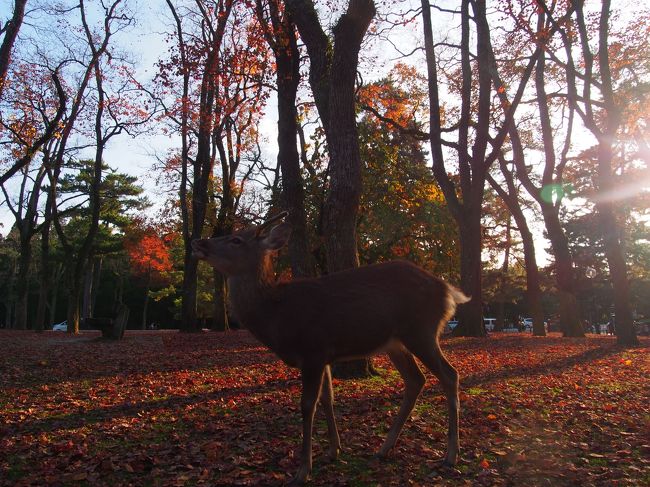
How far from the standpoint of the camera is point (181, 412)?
7211mm

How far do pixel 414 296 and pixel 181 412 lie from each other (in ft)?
13.0

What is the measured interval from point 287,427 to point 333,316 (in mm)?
2164

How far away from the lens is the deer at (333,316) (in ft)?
15.8

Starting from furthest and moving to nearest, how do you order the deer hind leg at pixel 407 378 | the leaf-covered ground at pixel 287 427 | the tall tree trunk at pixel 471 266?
1. the tall tree trunk at pixel 471 266
2. the deer hind leg at pixel 407 378
3. the leaf-covered ground at pixel 287 427

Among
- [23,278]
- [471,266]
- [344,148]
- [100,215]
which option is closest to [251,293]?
[344,148]

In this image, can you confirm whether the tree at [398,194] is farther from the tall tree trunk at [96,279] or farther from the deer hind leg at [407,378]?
the tall tree trunk at [96,279]

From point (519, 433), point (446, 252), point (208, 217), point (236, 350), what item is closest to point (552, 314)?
point (446, 252)

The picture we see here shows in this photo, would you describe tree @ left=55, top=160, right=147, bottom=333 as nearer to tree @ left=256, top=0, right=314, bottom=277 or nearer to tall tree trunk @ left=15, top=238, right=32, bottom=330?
tall tree trunk @ left=15, top=238, right=32, bottom=330

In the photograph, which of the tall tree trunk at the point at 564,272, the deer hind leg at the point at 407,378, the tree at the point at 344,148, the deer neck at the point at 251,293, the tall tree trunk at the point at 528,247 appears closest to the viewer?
the deer neck at the point at 251,293

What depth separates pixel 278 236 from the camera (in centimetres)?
538

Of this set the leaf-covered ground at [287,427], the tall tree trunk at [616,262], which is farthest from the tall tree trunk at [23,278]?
the tall tree trunk at [616,262]

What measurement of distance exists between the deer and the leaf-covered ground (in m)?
0.49

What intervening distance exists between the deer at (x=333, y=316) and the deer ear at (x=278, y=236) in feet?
0.03

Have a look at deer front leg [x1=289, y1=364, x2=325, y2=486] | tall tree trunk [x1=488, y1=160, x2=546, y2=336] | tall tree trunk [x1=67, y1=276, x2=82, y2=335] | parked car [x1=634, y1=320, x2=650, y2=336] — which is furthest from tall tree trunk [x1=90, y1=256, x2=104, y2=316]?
deer front leg [x1=289, y1=364, x2=325, y2=486]
